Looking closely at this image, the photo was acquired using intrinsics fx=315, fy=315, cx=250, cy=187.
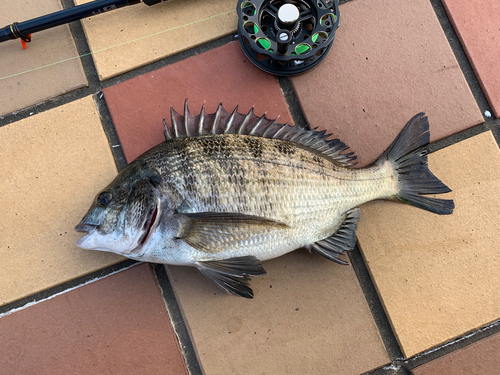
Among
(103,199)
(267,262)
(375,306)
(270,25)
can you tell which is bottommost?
(375,306)

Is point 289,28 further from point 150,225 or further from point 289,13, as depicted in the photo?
point 150,225

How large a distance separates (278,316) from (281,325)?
4cm

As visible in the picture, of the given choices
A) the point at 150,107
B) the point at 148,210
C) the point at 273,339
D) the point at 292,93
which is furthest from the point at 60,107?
the point at 273,339

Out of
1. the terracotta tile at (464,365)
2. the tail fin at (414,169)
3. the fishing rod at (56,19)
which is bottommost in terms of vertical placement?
the terracotta tile at (464,365)

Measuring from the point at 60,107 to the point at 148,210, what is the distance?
796 mm

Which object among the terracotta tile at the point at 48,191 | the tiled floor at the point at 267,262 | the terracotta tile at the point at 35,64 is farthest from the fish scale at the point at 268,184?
the terracotta tile at the point at 35,64

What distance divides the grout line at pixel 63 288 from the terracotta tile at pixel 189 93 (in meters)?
0.53

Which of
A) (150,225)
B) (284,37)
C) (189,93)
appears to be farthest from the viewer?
(189,93)

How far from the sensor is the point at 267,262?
149 cm

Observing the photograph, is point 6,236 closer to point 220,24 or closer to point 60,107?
point 60,107

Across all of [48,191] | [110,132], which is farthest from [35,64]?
[48,191]

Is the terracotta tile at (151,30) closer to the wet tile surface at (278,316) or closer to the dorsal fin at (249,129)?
the wet tile surface at (278,316)

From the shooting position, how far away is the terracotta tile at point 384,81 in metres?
1.55

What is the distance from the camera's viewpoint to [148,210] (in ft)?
3.95
